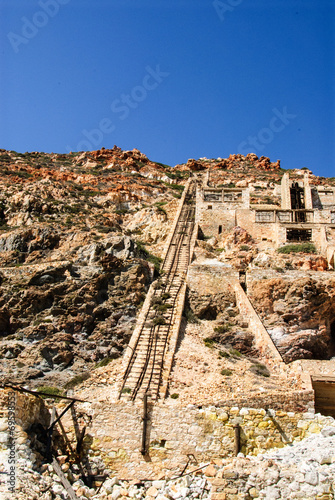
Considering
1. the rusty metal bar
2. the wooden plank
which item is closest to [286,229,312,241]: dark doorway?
the rusty metal bar

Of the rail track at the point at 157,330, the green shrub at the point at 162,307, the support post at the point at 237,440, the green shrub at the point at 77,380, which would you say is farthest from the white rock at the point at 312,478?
the green shrub at the point at 162,307

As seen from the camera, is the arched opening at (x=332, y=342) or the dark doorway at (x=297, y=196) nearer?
the arched opening at (x=332, y=342)

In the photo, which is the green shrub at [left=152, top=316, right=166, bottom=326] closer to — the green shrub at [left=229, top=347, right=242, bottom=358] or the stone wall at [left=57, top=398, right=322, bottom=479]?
the green shrub at [left=229, top=347, right=242, bottom=358]

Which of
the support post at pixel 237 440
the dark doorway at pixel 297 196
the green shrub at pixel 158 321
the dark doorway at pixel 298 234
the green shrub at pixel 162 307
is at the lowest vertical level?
the support post at pixel 237 440

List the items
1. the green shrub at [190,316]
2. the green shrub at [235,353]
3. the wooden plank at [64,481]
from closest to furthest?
the wooden plank at [64,481] < the green shrub at [235,353] < the green shrub at [190,316]

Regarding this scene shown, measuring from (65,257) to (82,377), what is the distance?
9417 millimetres

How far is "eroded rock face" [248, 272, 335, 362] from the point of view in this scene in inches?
760

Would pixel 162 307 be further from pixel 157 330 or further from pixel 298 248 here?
pixel 298 248

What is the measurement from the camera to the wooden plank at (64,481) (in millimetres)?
10703

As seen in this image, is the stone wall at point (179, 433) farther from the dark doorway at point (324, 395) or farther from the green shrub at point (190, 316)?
the green shrub at point (190, 316)

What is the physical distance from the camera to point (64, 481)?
11.0 metres

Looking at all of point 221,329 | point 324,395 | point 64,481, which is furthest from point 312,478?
point 221,329

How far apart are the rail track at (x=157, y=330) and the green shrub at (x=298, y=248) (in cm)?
634

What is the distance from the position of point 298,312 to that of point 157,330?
6734mm
